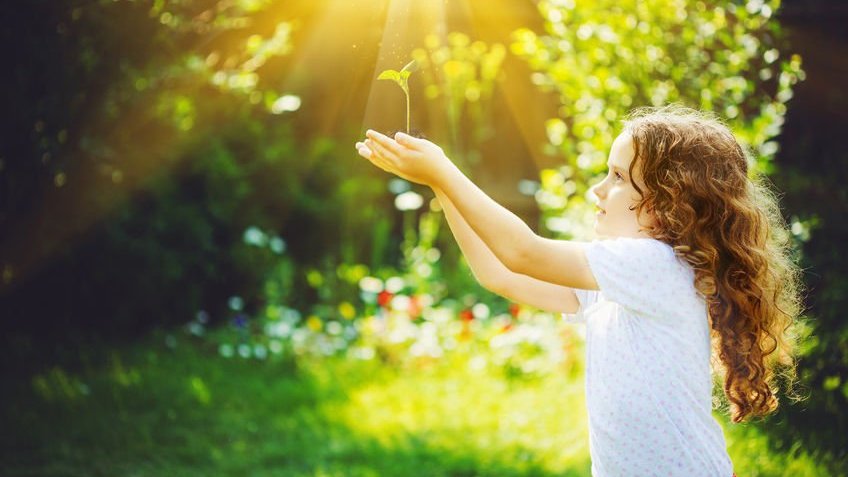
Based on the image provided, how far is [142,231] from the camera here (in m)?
4.72

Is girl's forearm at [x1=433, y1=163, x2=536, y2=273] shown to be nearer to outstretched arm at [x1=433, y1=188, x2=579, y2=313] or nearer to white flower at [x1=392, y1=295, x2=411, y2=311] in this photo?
outstretched arm at [x1=433, y1=188, x2=579, y2=313]

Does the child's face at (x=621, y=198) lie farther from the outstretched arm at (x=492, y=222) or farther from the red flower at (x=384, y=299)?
the red flower at (x=384, y=299)

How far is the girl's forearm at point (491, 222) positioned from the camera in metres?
1.60

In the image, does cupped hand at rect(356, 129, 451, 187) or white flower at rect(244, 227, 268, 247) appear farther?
white flower at rect(244, 227, 268, 247)

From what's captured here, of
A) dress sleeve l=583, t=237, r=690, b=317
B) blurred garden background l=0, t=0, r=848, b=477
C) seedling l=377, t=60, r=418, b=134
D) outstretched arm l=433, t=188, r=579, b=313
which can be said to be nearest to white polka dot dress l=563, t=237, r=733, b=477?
dress sleeve l=583, t=237, r=690, b=317

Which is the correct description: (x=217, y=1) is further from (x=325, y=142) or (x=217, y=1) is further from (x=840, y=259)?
(x=840, y=259)

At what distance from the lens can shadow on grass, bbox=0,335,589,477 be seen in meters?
3.39

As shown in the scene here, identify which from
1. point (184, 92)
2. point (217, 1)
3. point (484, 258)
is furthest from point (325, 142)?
point (484, 258)

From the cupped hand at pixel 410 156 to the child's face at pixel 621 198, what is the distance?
0.36 metres

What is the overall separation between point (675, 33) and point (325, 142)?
2744 millimetres

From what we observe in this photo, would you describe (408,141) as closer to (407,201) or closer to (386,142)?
(386,142)

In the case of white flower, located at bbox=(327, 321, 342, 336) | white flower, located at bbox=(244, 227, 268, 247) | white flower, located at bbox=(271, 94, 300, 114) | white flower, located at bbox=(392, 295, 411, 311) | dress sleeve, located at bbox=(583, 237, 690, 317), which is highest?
dress sleeve, located at bbox=(583, 237, 690, 317)

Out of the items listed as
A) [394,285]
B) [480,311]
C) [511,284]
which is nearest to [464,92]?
[394,285]

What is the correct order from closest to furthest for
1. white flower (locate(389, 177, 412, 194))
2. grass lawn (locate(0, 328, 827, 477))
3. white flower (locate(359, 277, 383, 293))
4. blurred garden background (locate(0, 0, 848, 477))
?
1. blurred garden background (locate(0, 0, 848, 477))
2. grass lawn (locate(0, 328, 827, 477))
3. white flower (locate(359, 277, 383, 293))
4. white flower (locate(389, 177, 412, 194))
